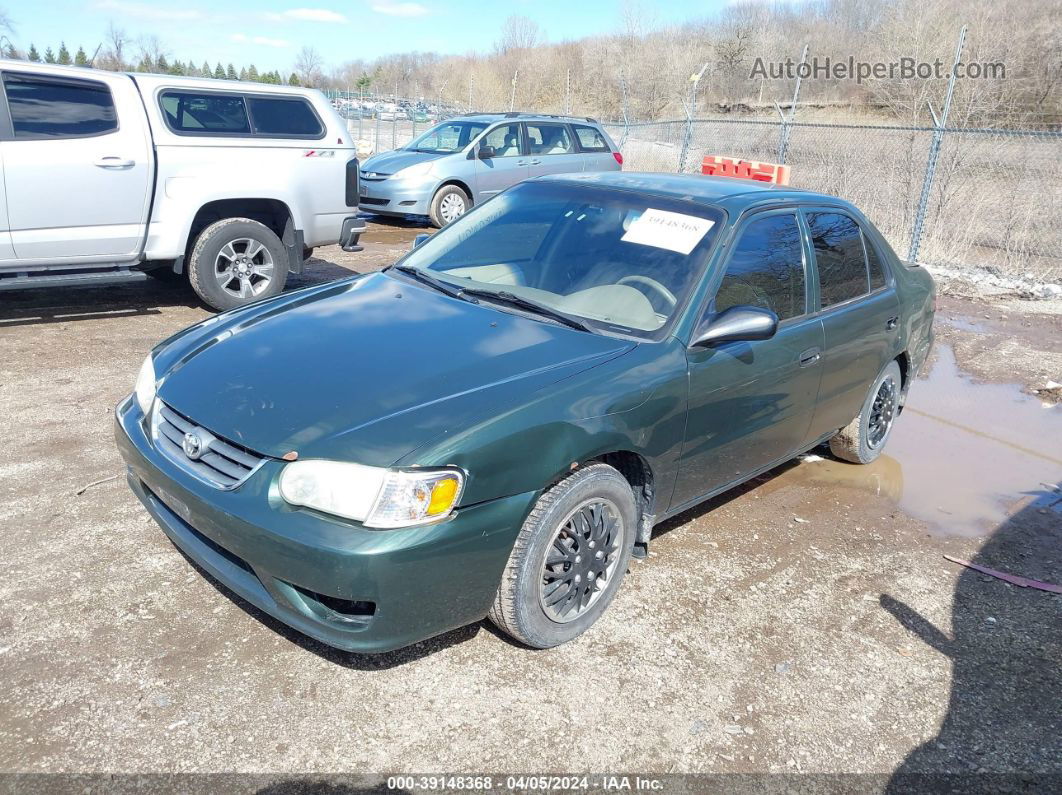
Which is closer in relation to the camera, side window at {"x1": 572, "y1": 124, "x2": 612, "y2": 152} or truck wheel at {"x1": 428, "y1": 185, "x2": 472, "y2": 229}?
truck wheel at {"x1": 428, "y1": 185, "x2": 472, "y2": 229}

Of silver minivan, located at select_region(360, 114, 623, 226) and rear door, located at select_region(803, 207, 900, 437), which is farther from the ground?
silver minivan, located at select_region(360, 114, 623, 226)

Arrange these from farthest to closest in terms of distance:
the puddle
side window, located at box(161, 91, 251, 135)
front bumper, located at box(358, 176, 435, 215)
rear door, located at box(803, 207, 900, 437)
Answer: front bumper, located at box(358, 176, 435, 215)
side window, located at box(161, 91, 251, 135)
the puddle
rear door, located at box(803, 207, 900, 437)

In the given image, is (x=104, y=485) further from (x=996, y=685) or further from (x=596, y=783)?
Result: (x=996, y=685)

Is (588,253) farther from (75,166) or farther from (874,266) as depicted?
(75,166)

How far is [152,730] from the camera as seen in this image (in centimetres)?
255

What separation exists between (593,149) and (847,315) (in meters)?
9.65

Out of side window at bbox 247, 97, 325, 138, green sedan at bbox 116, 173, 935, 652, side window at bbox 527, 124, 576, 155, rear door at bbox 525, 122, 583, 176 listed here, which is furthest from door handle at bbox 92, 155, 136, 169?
side window at bbox 527, 124, 576, 155

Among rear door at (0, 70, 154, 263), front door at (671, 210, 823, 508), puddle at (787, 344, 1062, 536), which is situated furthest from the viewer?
rear door at (0, 70, 154, 263)

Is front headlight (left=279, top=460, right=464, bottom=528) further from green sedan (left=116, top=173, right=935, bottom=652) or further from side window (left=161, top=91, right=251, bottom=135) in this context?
side window (left=161, top=91, right=251, bottom=135)

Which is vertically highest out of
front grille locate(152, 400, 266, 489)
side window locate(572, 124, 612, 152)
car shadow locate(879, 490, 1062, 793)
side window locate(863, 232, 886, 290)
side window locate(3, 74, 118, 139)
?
side window locate(572, 124, 612, 152)

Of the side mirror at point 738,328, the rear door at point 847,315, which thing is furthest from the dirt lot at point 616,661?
the side mirror at point 738,328

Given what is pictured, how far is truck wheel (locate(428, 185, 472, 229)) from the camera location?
1220 centimetres

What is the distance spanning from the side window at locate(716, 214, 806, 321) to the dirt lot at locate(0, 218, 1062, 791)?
119cm

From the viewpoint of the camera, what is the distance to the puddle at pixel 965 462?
4750mm
